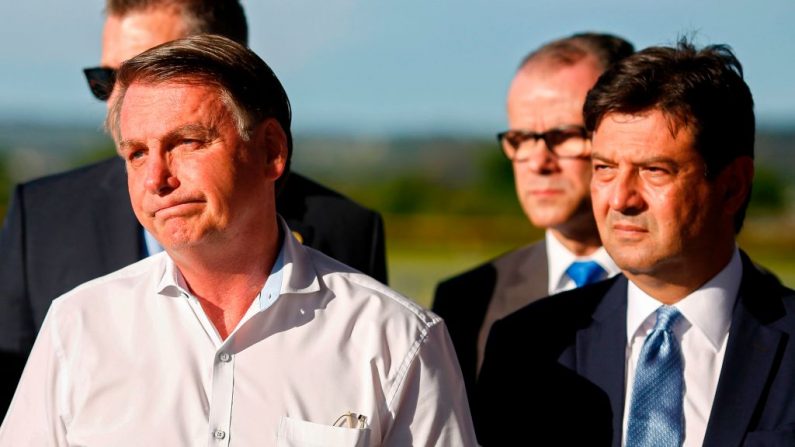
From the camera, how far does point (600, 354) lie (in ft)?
9.48

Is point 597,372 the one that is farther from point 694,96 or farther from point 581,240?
point 581,240

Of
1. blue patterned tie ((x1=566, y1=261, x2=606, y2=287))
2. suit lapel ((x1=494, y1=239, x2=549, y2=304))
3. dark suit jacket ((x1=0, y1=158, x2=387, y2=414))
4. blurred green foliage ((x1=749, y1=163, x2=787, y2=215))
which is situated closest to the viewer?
dark suit jacket ((x1=0, y1=158, x2=387, y2=414))

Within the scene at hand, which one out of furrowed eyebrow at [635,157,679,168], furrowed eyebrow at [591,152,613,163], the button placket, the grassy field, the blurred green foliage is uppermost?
furrowed eyebrow at [635,157,679,168]

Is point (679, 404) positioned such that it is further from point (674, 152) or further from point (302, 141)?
point (302, 141)

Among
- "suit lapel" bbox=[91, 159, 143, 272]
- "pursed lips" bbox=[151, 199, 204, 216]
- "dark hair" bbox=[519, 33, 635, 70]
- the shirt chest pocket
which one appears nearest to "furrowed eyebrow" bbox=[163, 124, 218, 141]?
"pursed lips" bbox=[151, 199, 204, 216]

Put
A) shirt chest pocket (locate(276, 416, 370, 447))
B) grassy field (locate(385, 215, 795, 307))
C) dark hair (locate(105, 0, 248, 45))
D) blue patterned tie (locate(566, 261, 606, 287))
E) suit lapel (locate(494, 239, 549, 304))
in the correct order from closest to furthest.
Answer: shirt chest pocket (locate(276, 416, 370, 447)) < dark hair (locate(105, 0, 248, 45)) < blue patterned tie (locate(566, 261, 606, 287)) < suit lapel (locate(494, 239, 549, 304)) < grassy field (locate(385, 215, 795, 307))

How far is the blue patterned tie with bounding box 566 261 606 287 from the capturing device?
12.1ft

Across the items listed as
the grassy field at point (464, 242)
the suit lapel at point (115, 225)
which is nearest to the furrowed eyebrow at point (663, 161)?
the suit lapel at point (115, 225)

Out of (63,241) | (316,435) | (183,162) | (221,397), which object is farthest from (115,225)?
(316,435)

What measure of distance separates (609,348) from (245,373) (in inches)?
39.4

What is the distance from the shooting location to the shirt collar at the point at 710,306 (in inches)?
111

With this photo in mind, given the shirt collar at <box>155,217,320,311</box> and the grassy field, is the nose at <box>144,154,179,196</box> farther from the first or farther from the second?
the grassy field

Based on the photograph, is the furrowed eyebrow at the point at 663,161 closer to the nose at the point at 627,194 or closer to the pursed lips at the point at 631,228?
the nose at the point at 627,194

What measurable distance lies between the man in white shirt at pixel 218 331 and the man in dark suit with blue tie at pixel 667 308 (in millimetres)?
462
